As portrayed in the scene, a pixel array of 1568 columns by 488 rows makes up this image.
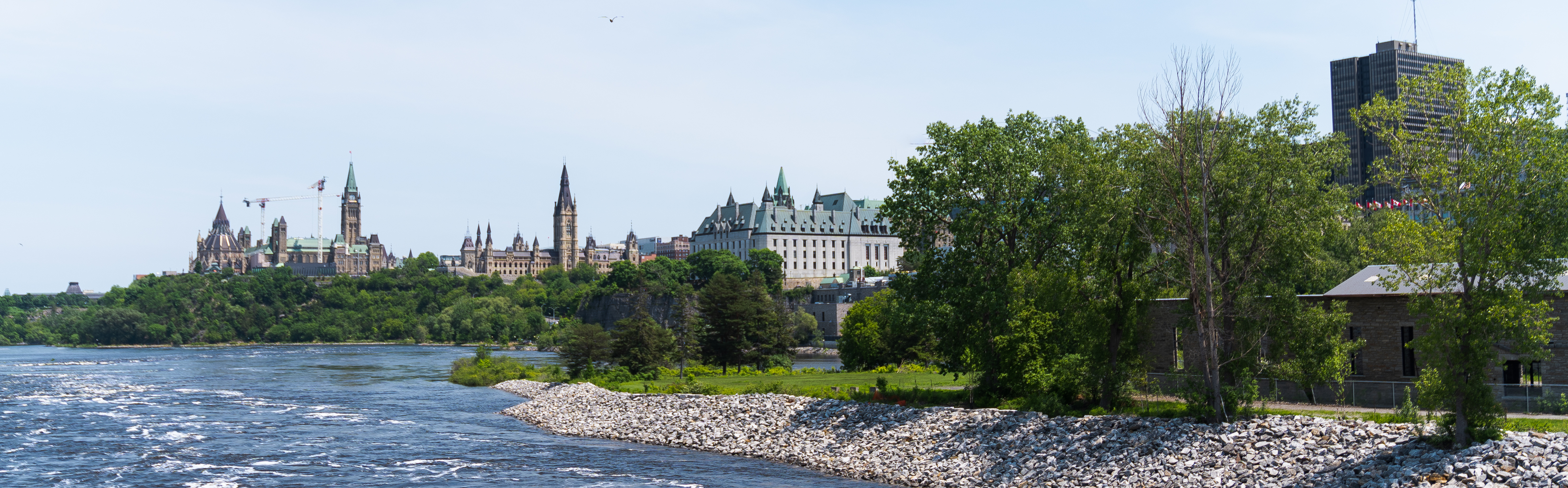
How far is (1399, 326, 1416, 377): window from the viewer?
3475 centimetres

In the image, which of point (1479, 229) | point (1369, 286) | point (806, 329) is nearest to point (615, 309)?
point (806, 329)

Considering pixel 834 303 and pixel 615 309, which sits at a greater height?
pixel 834 303

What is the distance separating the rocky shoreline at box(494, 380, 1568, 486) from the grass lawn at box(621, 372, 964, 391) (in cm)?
565

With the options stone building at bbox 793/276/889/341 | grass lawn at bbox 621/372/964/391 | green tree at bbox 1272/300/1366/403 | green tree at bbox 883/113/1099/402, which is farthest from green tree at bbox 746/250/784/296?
green tree at bbox 1272/300/1366/403

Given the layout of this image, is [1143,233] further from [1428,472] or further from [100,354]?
[100,354]

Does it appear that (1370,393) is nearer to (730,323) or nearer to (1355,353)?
(1355,353)

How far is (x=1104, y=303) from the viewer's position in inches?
1346

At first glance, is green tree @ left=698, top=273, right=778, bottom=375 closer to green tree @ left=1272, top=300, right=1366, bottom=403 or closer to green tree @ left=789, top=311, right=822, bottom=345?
green tree @ left=1272, top=300, right=1366, bottom=403

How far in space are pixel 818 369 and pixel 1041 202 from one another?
40945 millimetres

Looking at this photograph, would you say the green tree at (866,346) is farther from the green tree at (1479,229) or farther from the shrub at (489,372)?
the green tree at (1479,229)

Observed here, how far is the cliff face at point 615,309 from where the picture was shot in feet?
552

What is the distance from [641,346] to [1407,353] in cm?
4336

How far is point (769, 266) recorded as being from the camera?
188375 millimetres

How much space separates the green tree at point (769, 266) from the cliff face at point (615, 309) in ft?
54.0
